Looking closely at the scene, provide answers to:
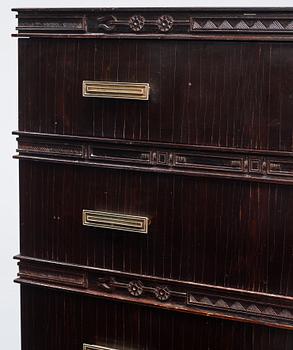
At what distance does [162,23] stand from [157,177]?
27cm

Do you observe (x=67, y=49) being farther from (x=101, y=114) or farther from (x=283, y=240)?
(x=283, y=240)

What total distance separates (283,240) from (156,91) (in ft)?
1.13

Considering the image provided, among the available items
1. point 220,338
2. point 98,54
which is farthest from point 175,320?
point 98,54

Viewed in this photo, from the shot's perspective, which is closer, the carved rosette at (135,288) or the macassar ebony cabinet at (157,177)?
the macassar ebony cabinet at (157,177)

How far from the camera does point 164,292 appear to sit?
1.54 m

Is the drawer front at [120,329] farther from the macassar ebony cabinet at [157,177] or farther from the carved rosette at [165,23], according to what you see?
the carved rosette at [165,23]

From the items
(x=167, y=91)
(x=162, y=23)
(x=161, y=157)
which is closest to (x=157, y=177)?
(x=161, y=157)

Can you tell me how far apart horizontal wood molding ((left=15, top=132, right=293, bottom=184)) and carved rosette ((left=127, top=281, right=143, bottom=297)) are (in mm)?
216

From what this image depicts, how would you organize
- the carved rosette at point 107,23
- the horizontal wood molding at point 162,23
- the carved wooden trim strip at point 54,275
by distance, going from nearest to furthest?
the horizontal wood molding at point 162,23 → the carved rosette at point 107,23 → the carved wooden trim strip at point 54,275

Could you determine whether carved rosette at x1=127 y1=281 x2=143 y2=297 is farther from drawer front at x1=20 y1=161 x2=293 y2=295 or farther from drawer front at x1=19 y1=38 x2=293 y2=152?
drawer front at x1=19 y1=38 x2=293 y2=152

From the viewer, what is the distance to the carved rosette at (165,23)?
1462 millimetres

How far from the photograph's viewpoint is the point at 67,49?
155 cm

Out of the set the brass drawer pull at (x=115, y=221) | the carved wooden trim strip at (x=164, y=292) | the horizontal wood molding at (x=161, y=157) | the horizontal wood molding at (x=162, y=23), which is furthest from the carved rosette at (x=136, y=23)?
the carved wooden trim strip at (x=164, y=292)

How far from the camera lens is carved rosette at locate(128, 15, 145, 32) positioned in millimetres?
1484
